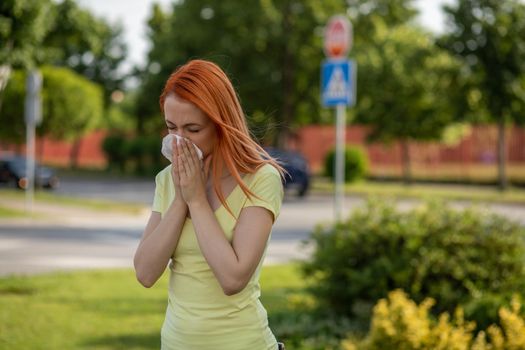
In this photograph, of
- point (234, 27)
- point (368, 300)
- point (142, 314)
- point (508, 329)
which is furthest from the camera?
point (234, 27)

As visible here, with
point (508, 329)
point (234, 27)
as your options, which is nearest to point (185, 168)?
point (508, 329)

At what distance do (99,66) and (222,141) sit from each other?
67.0m

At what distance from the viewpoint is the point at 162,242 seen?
2229 millimetres

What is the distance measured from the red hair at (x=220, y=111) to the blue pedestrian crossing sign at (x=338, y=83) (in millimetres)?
8717

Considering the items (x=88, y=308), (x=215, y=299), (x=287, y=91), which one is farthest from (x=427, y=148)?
(x=215, y=299)

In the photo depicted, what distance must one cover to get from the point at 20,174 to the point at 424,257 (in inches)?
1081

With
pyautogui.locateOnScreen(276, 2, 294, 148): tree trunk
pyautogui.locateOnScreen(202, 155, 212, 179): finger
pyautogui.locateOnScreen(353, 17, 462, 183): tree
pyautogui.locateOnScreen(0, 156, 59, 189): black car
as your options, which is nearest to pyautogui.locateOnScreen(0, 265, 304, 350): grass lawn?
pyautogui.locateOnScreen(202, 155, 212, 179): finger

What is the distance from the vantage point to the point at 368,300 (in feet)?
20.3

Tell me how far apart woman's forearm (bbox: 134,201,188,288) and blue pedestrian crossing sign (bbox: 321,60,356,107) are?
28.9 feet

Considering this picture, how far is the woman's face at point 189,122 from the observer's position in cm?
221

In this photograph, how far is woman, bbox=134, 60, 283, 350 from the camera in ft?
7.18

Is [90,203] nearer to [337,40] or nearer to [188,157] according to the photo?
[337,40]

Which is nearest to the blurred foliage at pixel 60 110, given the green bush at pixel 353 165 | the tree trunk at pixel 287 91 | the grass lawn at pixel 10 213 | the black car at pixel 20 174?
the black car at pixel 20 174

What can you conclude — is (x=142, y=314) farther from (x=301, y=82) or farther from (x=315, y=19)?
(x=301, y=82)
